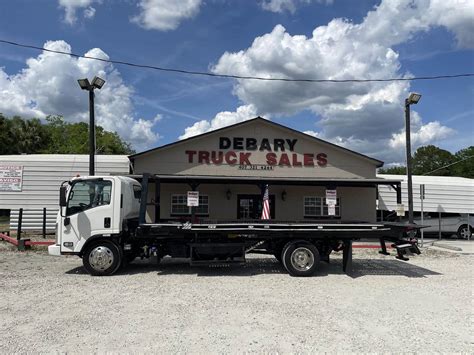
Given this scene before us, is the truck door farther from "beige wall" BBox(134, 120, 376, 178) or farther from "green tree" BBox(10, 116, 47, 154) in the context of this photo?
"green tree" BBox(10, 116, 47, 154)

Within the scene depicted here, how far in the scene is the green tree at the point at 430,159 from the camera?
74.1 metres

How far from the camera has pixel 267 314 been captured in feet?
20.9

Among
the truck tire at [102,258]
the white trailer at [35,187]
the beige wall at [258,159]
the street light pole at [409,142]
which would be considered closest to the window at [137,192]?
the truck tire at [102,258]

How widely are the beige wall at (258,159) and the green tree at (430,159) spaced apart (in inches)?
2409

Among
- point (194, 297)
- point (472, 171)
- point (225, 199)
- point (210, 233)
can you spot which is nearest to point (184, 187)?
point (225, 199)

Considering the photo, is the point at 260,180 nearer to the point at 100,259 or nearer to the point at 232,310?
the point at 100,259

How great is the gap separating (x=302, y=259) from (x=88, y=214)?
→ 497 centimetres

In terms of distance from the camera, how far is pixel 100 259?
9289mm

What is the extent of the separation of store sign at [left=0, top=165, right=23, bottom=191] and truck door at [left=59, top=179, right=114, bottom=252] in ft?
39.0

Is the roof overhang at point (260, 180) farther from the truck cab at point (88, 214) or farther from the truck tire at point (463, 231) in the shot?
the truck cab at point (88, 214)

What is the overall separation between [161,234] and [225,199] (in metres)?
9.98

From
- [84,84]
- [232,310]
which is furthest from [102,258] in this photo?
[84,84]

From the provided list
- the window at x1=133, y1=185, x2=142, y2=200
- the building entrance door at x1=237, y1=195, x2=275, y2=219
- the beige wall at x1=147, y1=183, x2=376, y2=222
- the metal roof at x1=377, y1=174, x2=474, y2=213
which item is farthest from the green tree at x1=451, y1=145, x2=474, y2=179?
the window at x1=133, y1=185, x2=142, y2=200

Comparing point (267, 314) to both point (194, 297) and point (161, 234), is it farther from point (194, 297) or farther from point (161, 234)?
point (161, 234)
